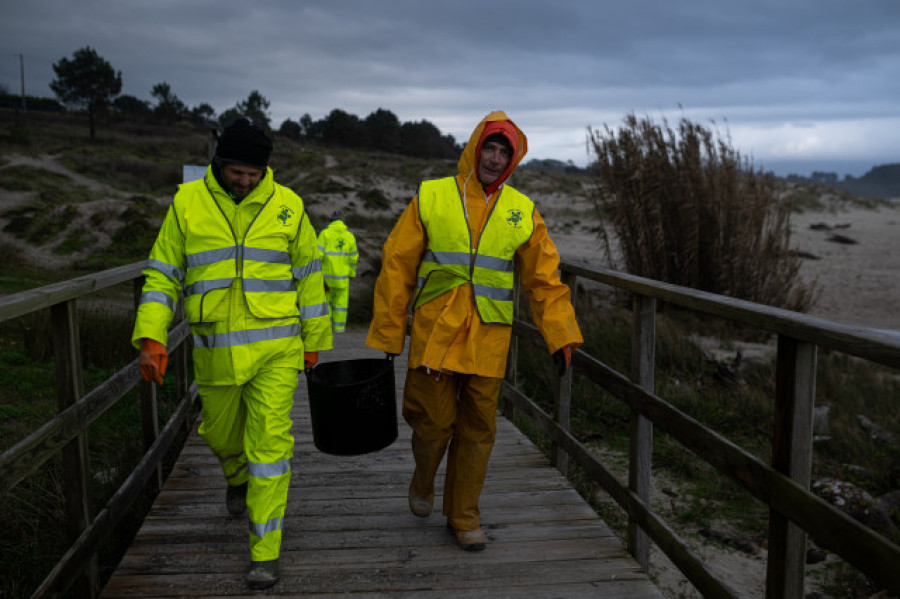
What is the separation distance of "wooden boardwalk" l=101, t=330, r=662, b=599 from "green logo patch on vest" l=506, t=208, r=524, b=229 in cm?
147

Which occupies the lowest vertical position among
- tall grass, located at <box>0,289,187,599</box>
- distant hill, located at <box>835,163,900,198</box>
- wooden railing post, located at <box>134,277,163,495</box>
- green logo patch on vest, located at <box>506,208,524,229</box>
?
tall grass, located at <box>0,289,187,599</box>

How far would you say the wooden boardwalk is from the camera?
2.89 meters

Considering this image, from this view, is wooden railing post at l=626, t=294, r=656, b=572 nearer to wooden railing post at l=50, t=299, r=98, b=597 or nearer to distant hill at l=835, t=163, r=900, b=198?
wooden railing post at l=50, t=299, r=98, b=597

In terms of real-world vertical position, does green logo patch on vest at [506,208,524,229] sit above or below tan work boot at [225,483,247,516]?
above

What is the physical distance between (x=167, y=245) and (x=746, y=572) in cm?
356

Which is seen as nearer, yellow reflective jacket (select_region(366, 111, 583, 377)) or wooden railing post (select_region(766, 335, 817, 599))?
wooden railing post (select_region(766, 335, 817, 599))

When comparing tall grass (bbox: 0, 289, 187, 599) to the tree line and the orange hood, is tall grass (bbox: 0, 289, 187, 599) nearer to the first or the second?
the orange hood

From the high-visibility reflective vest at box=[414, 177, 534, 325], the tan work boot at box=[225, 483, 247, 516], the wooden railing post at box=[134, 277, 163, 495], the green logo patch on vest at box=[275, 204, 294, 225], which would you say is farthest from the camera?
the wooden railing post at box=[134, 277, 163, 495]

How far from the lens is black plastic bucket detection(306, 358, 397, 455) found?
126 inches

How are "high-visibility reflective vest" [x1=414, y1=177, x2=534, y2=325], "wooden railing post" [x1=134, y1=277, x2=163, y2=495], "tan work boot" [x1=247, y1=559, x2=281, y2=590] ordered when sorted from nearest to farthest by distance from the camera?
"tan work boot" [x1=247, y1=559, x2=281, y2=590] → "high-visibility reflective vest" [x1=414, y1=177, x2=534, y2=325] → "wooden railing post" [x1=134, y1=277, x2=163, y2=495]

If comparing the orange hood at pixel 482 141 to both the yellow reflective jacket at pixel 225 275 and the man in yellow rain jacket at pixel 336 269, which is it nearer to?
the yellow reflective jacket at pixel 225 275

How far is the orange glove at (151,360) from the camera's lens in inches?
107

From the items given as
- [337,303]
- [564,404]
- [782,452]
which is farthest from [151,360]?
[337,303]

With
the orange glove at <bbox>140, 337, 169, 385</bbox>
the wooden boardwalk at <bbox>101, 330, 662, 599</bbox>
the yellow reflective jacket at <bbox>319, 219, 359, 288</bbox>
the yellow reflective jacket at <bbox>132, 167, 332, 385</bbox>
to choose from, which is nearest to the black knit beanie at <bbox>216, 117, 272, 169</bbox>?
the yellow reflective jacket at <bbox>132, 167, 332, 385</bbox>
